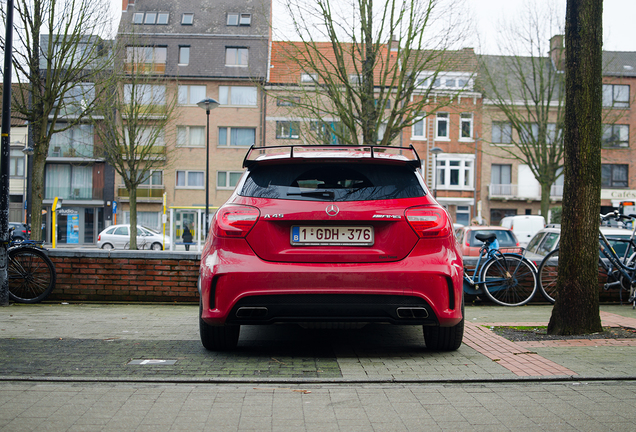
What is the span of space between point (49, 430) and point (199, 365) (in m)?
1.61

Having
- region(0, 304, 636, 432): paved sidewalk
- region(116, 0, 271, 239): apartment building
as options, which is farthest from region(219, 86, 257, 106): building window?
region(0, 304, 636, 432): paved sidewalk

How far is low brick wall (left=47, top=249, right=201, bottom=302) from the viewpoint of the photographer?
8.99 meters

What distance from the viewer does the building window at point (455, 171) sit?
49.6 meters

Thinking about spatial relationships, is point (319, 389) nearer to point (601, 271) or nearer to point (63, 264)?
point (63, 264)

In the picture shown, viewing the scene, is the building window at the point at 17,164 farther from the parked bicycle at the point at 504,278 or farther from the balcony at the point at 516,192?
the parked bicycle at the point at 504,278

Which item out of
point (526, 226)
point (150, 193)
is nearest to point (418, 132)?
point (526, 226)

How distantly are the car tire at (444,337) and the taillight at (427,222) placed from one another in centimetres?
106

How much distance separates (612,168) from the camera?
50.8 metres

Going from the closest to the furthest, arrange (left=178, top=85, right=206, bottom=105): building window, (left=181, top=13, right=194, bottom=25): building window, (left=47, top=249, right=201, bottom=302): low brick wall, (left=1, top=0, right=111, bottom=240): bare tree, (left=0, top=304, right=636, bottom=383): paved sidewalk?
(left=0, top=304, right=636, bottom=383): paved sidewalk → (left=47, top=249, right=201, bottom=302): low brick wall → (left=1, top=0, right=111, bottom=240): bare tree → (left=178, top=85, right=206, bottom=105): building window → (left=181, top=13, right=194, bottom=25): building window

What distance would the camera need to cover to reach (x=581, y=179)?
627 cm

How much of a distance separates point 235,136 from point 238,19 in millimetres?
9108

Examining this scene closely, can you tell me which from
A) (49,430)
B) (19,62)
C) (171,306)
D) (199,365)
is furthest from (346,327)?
(19,62)

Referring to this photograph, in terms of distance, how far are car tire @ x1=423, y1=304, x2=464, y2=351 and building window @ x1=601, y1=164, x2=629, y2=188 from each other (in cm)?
5021

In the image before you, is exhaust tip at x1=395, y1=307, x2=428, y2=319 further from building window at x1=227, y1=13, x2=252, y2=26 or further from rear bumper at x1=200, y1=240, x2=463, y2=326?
building window at x1=227, y1=13, x2=252, y2=26
